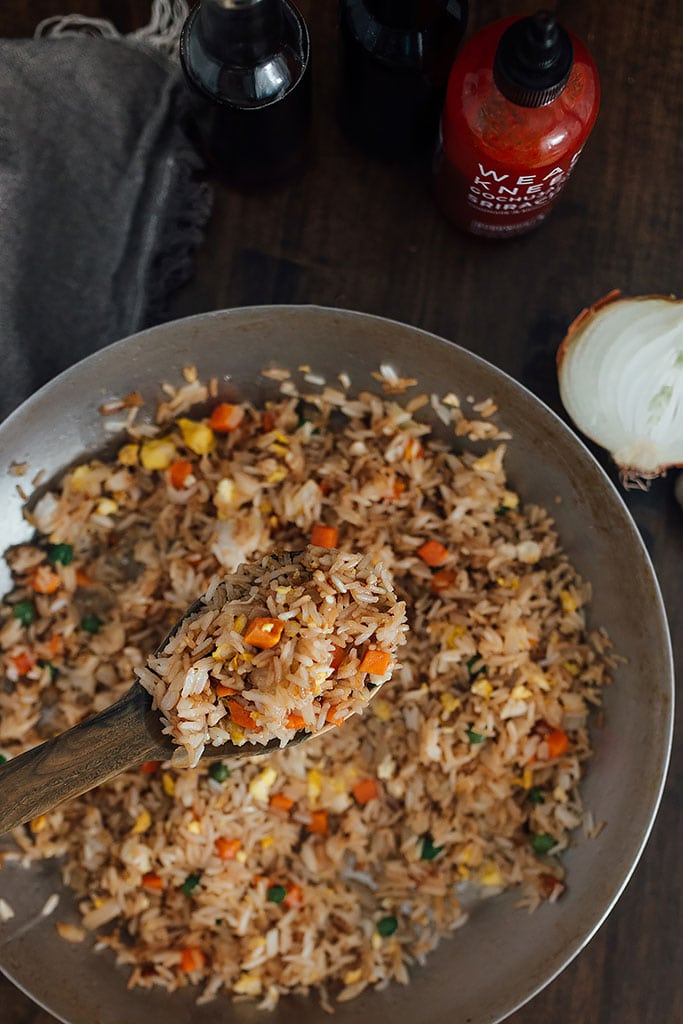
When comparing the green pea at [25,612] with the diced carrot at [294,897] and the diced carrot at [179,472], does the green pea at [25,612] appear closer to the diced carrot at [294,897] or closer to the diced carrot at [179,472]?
the diced carrot at [179,472]

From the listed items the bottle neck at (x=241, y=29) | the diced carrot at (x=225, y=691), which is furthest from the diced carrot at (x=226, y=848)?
the bottle neck at (x=241, y=29)

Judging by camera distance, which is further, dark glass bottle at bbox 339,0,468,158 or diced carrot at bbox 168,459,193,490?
diced carrot at bbox 168,459,193,490

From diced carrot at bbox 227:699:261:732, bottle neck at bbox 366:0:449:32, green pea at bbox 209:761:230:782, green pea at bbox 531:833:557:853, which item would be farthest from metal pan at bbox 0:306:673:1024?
diced carrot at bbox 227:699:261:732

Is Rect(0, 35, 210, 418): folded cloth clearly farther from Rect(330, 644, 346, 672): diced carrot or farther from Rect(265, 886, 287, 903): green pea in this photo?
Rect(265, 886, 287, 903): green pea

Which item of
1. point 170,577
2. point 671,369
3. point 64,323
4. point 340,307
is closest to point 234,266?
point 340,307

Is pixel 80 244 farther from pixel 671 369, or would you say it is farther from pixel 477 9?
pixel 671 369

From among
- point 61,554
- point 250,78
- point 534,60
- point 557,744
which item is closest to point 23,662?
point 61,554
